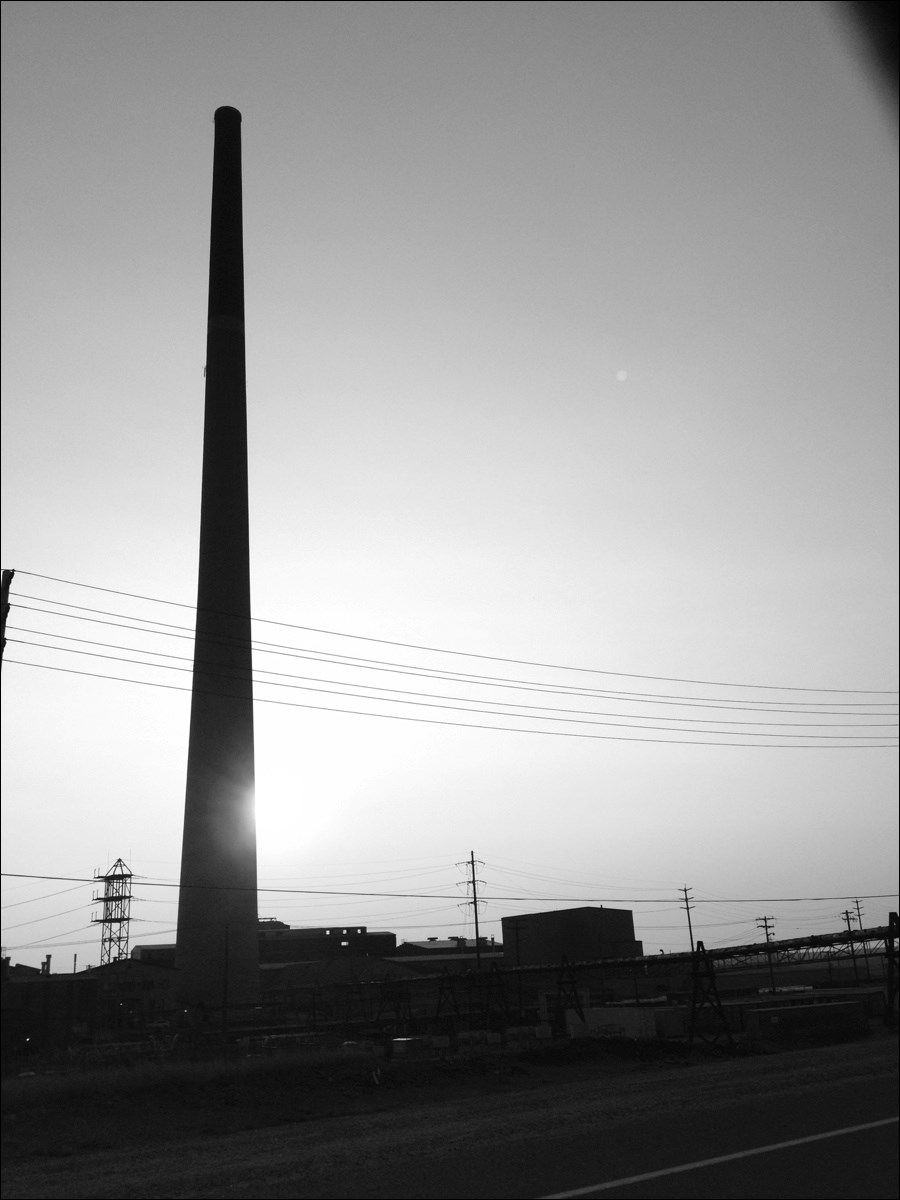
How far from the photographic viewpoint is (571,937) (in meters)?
76.4

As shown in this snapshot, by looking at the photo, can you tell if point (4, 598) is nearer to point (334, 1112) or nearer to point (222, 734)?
point (334, 1112)

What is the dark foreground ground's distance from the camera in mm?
12078

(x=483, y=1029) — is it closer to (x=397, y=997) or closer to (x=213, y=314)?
(x=397, y=997)

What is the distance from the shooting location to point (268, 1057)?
67.5 ft

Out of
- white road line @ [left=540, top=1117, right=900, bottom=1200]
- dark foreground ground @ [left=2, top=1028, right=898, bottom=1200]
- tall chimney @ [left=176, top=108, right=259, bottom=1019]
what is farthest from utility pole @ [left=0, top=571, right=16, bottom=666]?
tall chimney @ [left=176, top=108, right=259, bottom=1019]

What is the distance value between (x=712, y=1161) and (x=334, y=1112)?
325 inches

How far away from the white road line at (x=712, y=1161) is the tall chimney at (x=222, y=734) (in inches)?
937

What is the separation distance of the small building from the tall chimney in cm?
4505

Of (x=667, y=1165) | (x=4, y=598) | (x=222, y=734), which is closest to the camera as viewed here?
(x=667, y=1165)

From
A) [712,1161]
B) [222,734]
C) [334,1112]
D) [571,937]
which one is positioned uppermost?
[222,734]

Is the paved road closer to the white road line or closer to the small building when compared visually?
the white road line

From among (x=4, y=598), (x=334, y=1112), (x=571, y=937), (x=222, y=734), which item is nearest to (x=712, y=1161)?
(x=334, y=1112)

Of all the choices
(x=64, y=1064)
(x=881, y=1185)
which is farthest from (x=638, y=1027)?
(x=881, y=1185)

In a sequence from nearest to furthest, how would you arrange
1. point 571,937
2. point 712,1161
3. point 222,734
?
point 712,1161
point 222,734
point 571,937
